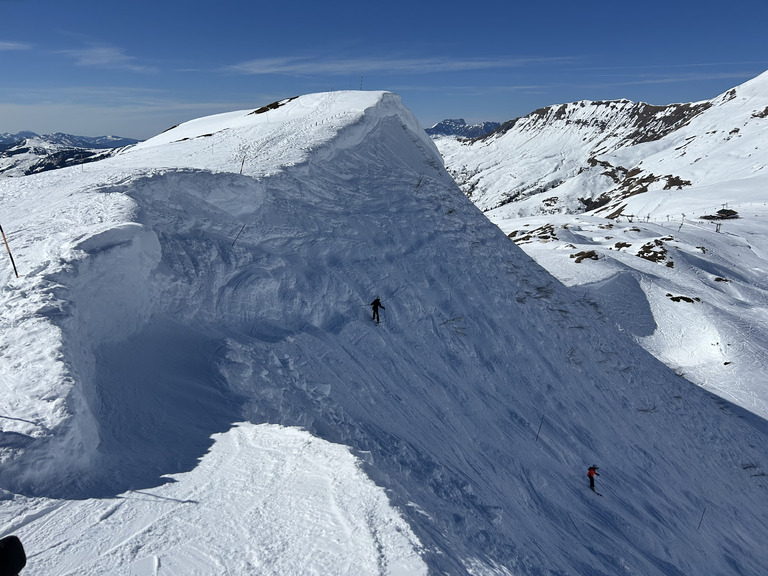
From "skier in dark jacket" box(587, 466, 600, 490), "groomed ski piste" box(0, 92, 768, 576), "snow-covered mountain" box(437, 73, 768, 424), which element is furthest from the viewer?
"snow-covered mountain" box(437, 73, 768, 424)

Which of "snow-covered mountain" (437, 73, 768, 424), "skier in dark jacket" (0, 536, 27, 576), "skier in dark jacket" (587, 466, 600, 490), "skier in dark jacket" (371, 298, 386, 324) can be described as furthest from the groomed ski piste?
"snow-covered mountain" (437, 73, 768, 424)

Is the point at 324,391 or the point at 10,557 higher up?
the point at 10,557

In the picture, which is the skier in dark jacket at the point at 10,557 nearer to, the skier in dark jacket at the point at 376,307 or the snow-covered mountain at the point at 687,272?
the skier in dark jacket at the point at 376,307

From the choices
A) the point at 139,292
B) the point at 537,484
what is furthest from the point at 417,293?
the point at 139,292

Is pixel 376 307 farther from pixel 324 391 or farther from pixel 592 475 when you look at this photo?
pixel 592 475

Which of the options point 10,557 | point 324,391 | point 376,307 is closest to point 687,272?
point 376,307

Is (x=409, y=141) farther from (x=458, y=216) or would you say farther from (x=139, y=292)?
(x=139, y=292)

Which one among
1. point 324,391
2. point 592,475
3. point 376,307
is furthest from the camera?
point 376,307

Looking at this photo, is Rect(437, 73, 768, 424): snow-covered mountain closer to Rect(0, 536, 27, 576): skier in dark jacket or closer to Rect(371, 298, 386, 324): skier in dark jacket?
Rect(371, 298, 386, 324): skier in dark jacket

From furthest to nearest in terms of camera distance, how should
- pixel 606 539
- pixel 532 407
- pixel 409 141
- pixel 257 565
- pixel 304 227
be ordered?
1. pixel 409 141
2. pixel 304 227
3. pixel 532 407
4. pixel 606 539
5. pixel 257 565
